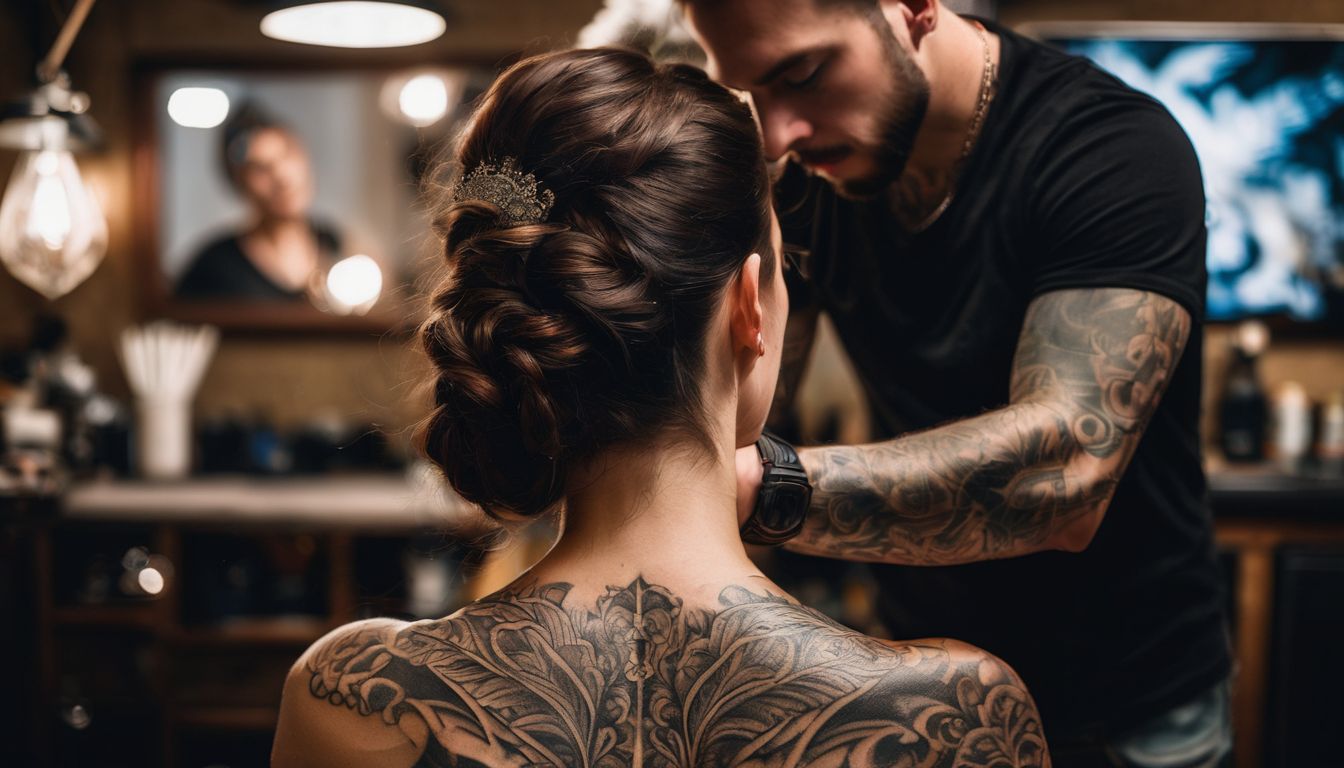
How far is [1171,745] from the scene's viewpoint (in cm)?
154

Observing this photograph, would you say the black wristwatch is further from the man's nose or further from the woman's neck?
the man's nose

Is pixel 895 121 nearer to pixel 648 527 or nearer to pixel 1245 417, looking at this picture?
pixel 648 527

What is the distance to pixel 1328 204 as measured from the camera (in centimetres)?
353

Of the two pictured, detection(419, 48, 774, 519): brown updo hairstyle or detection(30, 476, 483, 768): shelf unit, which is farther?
detection(30, 476, 483, 768): shelf unit

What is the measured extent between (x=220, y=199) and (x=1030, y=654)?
3333 mm

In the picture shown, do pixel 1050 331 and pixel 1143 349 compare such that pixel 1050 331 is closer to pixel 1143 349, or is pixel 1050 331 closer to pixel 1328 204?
pixel 1143 349

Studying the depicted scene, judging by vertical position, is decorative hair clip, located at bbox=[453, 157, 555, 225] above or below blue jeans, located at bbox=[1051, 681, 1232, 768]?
above

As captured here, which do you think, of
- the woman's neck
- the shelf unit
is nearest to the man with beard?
the woman's neck

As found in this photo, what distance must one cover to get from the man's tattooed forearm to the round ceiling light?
1138 millimetres

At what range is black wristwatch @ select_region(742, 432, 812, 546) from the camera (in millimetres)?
1214

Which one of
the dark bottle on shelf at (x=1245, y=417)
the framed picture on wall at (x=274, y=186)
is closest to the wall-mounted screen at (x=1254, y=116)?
the dark bottle on shelf at (x=1245, y=417)

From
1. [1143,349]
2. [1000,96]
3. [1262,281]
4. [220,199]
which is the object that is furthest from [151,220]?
[1262,281]

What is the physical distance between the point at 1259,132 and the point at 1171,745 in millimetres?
2687

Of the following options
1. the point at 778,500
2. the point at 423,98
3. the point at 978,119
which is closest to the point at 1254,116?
the point at 978,119
